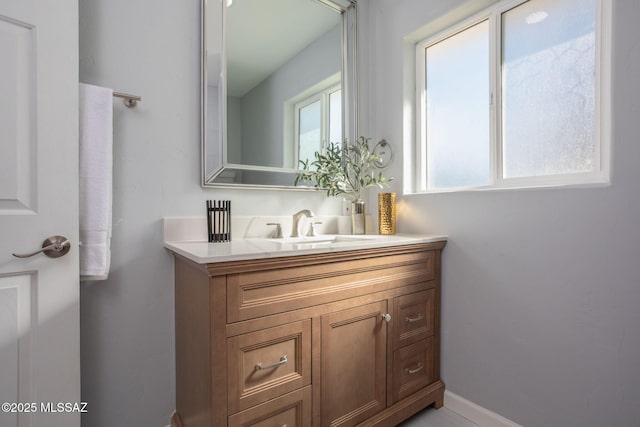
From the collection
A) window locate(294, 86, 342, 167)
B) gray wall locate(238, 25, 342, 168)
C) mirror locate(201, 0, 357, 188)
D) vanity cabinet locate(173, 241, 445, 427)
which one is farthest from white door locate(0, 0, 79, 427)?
window locate(294, 86, 342, 167)

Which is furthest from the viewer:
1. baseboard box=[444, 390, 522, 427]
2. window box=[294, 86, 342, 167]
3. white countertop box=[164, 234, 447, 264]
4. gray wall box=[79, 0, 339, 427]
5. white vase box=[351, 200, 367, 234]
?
white vase box=[351, 200, 367, 234]

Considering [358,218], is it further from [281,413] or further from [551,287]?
[281,413]

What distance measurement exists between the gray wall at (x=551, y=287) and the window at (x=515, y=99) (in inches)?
4.1

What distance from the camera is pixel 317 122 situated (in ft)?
5.98

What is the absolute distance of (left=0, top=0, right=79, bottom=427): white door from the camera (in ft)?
3.19

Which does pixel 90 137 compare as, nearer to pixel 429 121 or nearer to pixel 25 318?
pixel 25 318

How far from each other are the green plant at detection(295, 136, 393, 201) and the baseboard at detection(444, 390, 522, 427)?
1.16 meters

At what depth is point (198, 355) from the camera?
109cm

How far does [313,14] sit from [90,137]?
4.37ft

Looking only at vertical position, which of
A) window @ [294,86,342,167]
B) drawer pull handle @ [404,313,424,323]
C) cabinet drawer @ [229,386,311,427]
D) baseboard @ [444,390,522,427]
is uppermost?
window @ [294,86,342,167]

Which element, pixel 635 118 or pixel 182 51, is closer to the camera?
pixel 635 118

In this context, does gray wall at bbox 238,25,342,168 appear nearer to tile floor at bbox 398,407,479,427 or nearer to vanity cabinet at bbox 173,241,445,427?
vanity cabinet at bbox 173,241,445,427

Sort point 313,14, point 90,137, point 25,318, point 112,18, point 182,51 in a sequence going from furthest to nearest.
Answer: point 313,14, point 182,51, point 112,18, point 90,137, point 25,318

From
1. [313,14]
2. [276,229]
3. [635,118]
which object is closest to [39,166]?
[276,229]
